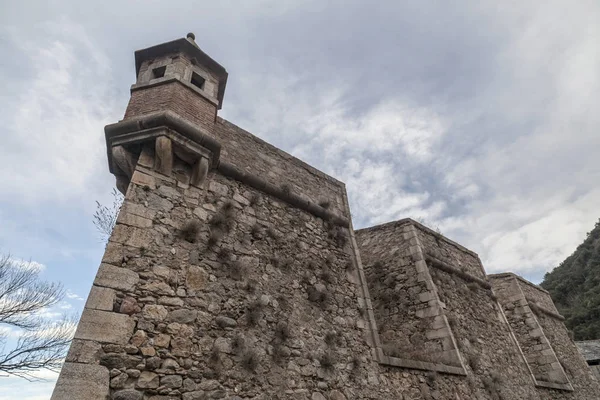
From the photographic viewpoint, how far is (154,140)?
5.41 metres

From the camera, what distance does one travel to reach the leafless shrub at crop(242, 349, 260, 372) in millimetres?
4864

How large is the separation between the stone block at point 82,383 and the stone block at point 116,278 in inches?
35.3

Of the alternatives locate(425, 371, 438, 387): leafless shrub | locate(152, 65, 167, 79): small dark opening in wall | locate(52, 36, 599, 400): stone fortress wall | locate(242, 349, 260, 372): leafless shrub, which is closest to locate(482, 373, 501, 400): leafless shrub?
locate(52, 36, 599, 400): stone fortress wall

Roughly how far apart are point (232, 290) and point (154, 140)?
2.60 metres

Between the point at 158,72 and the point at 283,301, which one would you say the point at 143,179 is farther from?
the point at 283,301

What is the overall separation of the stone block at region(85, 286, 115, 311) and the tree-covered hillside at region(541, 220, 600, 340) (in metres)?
39.4

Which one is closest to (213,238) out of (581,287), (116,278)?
(116,278)

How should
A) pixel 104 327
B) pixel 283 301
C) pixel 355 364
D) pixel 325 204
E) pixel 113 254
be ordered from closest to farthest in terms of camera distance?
1. pixel 104 327
2. pixel 113 254
3. pixel 283 301
4. pixel 355 364
5. pixel 325 204

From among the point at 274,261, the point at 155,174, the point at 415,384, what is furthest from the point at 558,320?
the point at 155,174

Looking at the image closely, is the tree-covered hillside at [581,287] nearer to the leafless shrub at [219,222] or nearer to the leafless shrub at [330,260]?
the leafless shrub at [330,260]

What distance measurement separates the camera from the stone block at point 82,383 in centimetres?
343

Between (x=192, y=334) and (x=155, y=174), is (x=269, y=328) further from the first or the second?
(x=155, y=174)

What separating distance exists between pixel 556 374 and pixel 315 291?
1166cm

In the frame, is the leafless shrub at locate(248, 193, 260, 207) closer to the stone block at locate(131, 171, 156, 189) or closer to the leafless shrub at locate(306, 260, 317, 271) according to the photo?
the leafless shrub at locate(306, 260, 317, 271)
